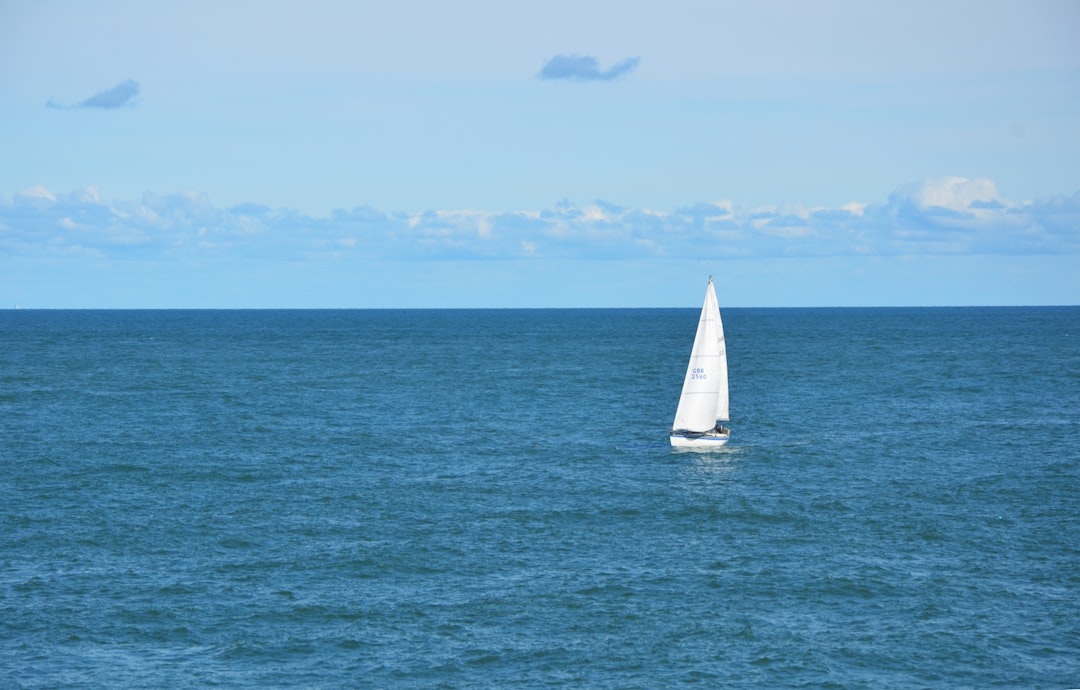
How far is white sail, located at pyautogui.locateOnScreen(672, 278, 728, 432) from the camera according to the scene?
84.2 meters

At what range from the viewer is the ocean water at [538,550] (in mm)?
42156

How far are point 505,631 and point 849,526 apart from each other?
2452 centimetres

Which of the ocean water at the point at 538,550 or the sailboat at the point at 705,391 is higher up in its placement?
the sailboat at the point at 705,391

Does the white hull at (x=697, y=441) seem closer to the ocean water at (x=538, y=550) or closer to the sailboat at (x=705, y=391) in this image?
the sailboat at (x=705, y=391)

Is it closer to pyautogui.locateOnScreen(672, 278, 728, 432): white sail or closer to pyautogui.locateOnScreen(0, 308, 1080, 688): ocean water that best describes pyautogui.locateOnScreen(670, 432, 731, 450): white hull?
pyautogui.locateOnScreen(672, 278, 728, 432): white sail

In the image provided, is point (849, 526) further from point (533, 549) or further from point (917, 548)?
point (533, 549)

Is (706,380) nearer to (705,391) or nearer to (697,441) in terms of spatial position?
(705,391)

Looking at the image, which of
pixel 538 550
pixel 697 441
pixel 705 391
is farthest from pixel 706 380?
pixel 538 550

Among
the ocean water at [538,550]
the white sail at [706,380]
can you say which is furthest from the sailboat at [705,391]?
the ocean water at [538,550]

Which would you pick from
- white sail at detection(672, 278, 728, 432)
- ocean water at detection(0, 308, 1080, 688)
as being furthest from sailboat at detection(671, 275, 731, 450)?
ocean water at detection(0, 308, 1080, 688)

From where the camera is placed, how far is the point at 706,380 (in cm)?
8419

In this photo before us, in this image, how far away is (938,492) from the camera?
69.0 m

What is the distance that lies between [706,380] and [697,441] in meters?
4.68

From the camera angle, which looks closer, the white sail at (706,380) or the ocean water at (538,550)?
the ocean water at (538,550)
